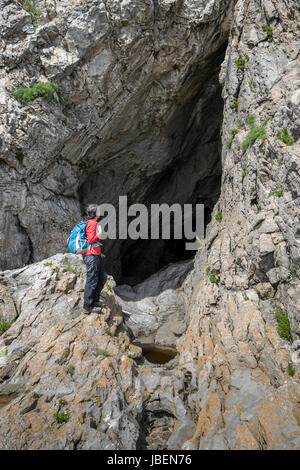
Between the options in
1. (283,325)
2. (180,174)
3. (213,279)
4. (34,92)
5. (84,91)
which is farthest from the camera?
(180,174)

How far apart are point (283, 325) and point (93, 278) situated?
5.52 m

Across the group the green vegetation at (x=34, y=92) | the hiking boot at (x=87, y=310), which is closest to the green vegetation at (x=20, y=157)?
the green vegetation at (x=34, y=92)

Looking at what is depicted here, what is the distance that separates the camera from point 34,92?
15188mm

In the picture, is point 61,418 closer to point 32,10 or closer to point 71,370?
point 71,370

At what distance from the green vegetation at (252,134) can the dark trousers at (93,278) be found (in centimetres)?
682

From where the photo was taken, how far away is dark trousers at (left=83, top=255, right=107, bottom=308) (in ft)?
31.2

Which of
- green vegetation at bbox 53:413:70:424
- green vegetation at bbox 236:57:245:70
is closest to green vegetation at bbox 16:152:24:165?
green vegetation at bbox 236:57:245:70

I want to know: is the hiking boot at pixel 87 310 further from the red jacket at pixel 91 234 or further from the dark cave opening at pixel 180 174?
the dark cave opening at pixel 180 174

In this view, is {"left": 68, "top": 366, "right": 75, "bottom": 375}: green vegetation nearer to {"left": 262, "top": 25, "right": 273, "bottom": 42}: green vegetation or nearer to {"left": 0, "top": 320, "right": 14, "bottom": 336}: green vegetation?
{"left": 0, "top": 320, "right": 14, "bottom": 336}: green vegetation

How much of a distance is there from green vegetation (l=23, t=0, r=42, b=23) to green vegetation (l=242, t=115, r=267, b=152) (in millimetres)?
11619

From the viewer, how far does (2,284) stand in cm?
1186

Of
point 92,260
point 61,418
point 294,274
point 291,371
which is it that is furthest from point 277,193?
point 61,418
